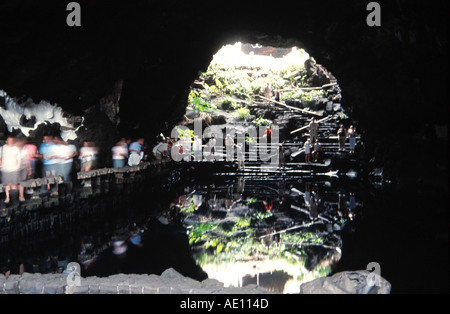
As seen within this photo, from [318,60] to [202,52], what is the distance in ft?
19.9

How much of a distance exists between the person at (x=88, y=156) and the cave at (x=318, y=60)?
1056 mm

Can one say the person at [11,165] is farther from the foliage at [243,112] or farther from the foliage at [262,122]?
the foliage at [243,112]

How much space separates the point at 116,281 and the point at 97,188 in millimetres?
5792

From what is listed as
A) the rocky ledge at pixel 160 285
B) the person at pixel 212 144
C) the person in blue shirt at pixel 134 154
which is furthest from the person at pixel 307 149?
the rocky ledge at pixel 160 285

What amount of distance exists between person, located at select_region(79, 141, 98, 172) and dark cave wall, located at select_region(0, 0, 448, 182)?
2044 mm

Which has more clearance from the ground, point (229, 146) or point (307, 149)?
point (229, 146)

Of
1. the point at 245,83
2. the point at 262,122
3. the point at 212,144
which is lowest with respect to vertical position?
the point at 212,144

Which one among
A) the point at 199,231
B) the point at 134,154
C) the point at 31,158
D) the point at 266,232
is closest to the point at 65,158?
the point at 31,158

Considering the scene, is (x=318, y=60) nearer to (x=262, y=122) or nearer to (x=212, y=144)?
(x=212, y=144)

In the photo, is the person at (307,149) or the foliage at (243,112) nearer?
the person at (307,149)

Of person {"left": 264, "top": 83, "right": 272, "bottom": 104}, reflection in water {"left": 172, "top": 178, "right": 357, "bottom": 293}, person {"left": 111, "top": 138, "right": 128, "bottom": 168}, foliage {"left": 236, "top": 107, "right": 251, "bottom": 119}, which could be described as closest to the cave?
person {"left": 111, "top": 138, "right": 128, "bottom": 168}

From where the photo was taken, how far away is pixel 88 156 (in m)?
10.5

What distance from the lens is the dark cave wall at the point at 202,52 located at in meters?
9.09
